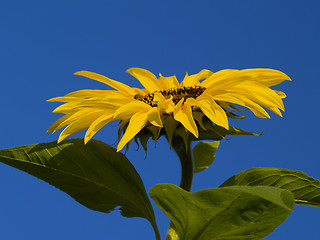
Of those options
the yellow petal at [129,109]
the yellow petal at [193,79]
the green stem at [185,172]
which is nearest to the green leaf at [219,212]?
the green stem at [185,172]

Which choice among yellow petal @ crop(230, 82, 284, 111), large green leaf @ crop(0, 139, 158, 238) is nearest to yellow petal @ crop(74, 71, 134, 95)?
large green leaf @ crop(0, 139, 158, 238)

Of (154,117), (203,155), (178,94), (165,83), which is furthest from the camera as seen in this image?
(203,155)

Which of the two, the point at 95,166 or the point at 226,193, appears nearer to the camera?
the point at 226,193

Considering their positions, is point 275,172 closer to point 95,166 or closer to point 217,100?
point 217,100

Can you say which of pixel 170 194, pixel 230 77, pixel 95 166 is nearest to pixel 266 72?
pixel 230 77

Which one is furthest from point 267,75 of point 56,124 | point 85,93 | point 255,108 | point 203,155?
point 56,124

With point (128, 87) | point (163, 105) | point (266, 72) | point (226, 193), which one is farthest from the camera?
point (128, 87)

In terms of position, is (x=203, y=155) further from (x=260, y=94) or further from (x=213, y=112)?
(x=213, y=112)
